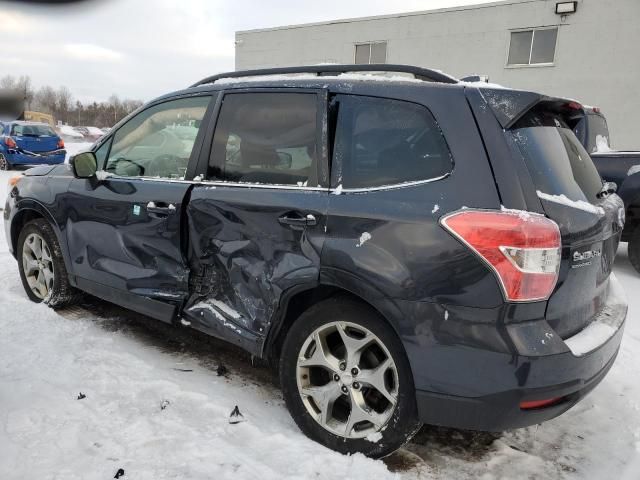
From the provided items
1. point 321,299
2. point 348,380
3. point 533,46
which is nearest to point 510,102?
point 321,299

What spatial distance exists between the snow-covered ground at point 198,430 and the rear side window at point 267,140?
4.12 feet

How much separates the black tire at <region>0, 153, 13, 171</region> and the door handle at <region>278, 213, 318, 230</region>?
16.8m

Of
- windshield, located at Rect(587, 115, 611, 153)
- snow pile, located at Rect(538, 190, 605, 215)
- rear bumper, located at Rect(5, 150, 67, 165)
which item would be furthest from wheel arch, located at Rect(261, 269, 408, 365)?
rear bumper, located at Rect(5, 150, 67, 165)

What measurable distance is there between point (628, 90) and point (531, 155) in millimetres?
14317

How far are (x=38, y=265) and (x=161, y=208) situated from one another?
1.79 metres

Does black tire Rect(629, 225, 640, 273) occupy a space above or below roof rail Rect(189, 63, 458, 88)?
below

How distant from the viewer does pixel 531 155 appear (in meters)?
2.14

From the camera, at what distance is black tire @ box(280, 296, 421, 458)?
2164 mm

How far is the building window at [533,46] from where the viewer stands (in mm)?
14578

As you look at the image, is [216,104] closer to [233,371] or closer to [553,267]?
[233,371]

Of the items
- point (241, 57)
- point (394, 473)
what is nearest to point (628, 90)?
point (241, 57)

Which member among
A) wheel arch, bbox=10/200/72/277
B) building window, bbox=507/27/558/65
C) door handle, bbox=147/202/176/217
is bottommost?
wheel arch, bbox=10/200/72/277

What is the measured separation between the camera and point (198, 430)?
252 cm

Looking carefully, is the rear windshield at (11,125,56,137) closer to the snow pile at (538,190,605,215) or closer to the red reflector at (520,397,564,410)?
the snow pile at (538,190,605,215)
